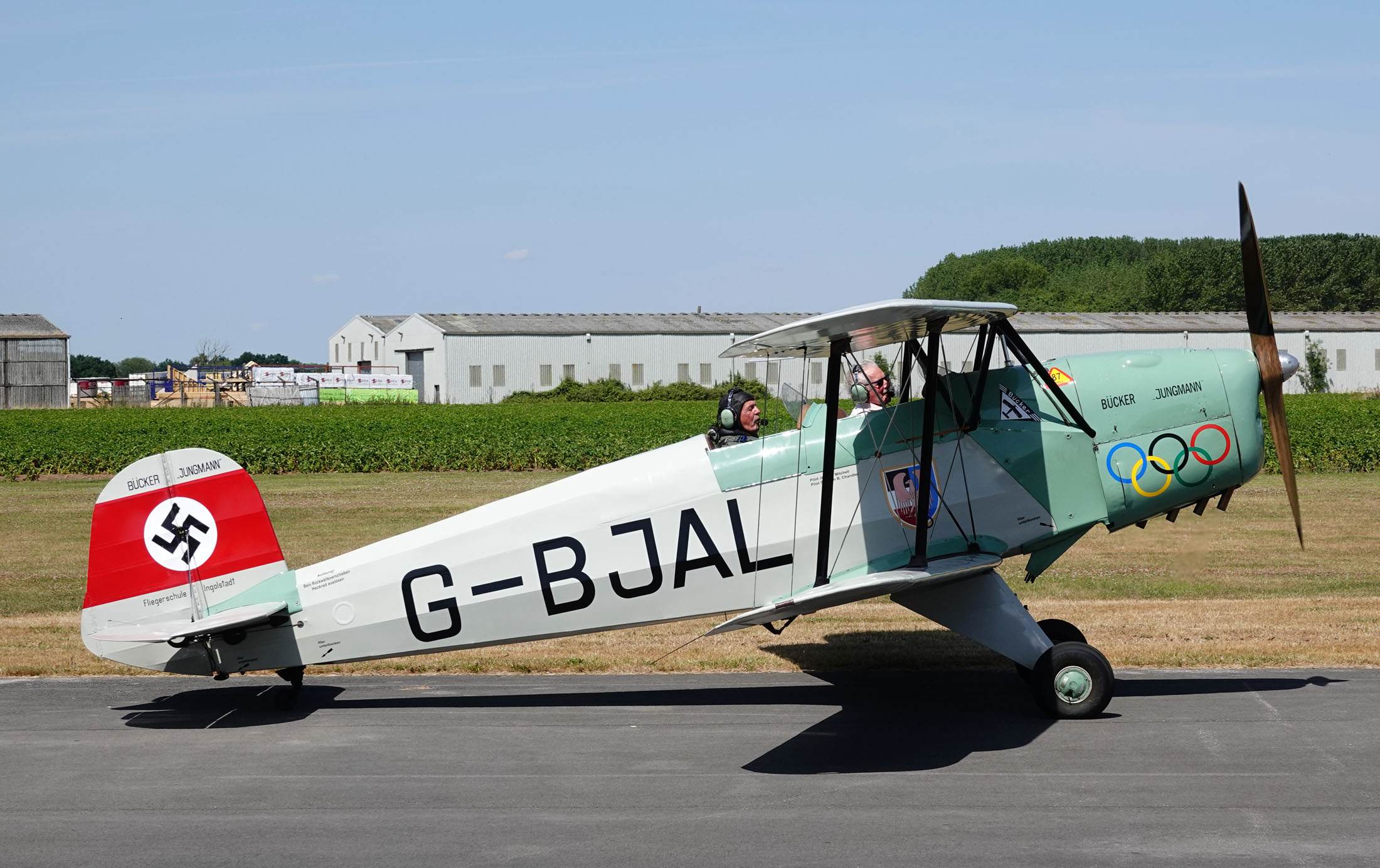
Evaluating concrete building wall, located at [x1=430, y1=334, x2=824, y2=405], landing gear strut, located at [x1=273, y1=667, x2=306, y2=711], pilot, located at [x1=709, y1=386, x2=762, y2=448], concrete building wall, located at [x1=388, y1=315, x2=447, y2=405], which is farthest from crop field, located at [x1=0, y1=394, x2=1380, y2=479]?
concrete building wall, located at [x1=388, y1=315, x2=447, y2=405]

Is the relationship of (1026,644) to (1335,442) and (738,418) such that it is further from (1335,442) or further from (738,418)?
(1335,442)

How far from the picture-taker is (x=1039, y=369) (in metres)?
7.85

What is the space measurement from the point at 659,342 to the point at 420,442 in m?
31.9

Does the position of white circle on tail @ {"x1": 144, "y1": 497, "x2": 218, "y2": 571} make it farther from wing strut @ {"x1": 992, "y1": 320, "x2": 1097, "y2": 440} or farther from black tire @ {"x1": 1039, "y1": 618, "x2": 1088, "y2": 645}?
black tire @ {"x1": 1039, "y1": 618, "x2": 1088, "y2": 645}

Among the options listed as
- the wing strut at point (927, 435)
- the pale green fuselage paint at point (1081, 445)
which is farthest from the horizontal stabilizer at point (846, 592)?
the pale green fuselage paint at point (1081, 445)

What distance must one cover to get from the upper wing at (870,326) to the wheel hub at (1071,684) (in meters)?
2.33

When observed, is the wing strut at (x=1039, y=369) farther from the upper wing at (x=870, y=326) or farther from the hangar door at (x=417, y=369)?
the hangar door at (x=417, y=369)

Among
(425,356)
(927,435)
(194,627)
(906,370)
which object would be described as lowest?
(194,627)

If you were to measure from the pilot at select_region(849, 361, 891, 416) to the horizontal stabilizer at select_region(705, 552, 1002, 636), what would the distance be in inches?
53.3

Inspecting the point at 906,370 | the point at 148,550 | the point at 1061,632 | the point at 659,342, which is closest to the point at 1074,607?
the point at 1061,632

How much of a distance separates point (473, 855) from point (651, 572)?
268 cm

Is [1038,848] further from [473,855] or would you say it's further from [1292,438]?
[1292,438]

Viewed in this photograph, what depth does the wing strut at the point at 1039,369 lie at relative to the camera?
7.60m

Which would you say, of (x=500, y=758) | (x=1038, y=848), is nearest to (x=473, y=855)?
(x=500, y=758)
